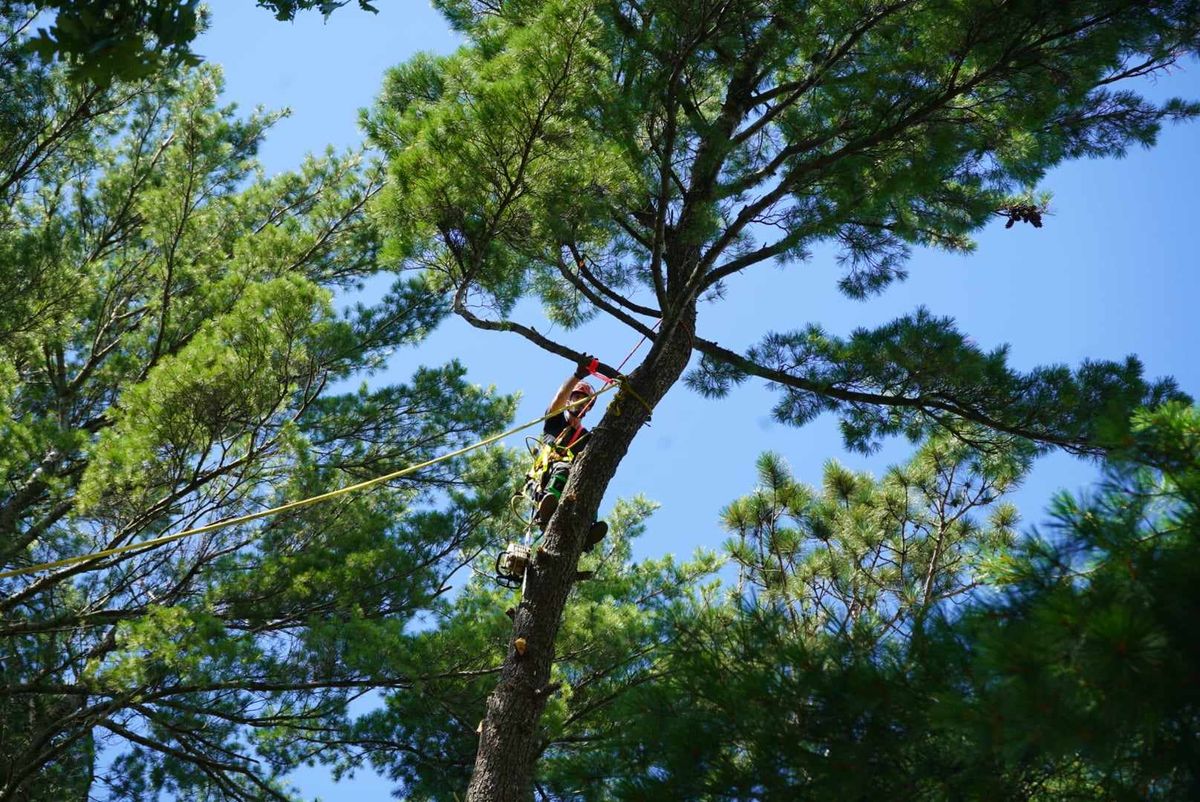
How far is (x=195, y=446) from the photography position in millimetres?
Result: 5352

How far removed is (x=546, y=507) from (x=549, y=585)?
503mm

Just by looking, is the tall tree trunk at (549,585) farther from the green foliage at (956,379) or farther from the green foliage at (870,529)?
the green foliage at (870,529)

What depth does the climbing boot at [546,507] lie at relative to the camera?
175 inches

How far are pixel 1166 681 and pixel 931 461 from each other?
5280 millimetres

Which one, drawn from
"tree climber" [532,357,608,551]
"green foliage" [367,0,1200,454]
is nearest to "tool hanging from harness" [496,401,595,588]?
"tree climber" [532,357,608,551]

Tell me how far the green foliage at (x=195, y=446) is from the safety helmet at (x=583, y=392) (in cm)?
129

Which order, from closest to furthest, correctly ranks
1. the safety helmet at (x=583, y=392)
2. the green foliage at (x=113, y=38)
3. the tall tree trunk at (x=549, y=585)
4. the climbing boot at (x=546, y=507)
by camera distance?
the green foliage at (x=113, y=38), the tall tree trunk at (x=549, y=585), the climbing boot at (x=546, y=507), the safety helmet at (x=583, y=392)

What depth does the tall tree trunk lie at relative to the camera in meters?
3.68

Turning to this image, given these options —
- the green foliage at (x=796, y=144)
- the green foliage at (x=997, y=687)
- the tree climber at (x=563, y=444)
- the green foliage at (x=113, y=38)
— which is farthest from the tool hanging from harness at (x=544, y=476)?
the green foliage at (x=113, y=38)

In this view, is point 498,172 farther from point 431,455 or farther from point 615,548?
point 615,548

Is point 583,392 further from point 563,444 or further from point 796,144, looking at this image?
point 796,144

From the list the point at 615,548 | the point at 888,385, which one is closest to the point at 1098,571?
the point at 888,385

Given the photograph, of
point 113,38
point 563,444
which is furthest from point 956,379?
point 113,38

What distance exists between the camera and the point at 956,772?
81.0 inches
